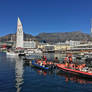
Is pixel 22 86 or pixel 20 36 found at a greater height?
pixel 20 36

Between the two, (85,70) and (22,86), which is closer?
(22,86)

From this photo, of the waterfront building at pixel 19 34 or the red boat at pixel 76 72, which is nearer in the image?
the red boat at pixel 76 72

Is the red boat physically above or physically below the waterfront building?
below

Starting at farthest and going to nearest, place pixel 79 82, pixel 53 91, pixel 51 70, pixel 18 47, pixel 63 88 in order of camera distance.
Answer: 1. pixel 18 47
2. pixel 51 70
3. pixel 79 82
4. pixel 63 88
5. pixel 53 91

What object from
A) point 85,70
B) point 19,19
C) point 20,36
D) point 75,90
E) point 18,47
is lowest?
point 75,90

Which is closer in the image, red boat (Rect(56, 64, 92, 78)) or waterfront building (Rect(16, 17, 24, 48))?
red boat (Rect(56, 64, 92, 78))

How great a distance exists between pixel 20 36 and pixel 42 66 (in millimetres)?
118455

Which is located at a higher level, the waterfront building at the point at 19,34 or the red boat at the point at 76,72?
the waterfront building at the point at 19,34

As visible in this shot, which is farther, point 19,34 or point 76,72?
point 19,34

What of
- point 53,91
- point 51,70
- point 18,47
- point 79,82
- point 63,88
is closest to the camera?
point 53,91

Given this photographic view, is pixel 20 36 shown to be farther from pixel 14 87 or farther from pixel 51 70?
pixel 14 87

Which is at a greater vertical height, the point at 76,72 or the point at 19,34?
the point at 19,34

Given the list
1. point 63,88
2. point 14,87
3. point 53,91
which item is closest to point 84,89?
point 63,88

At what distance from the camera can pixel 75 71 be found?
3903 centimetres
